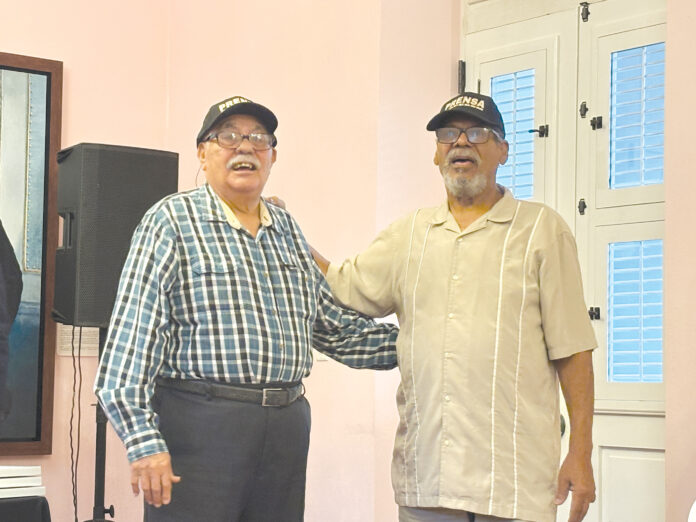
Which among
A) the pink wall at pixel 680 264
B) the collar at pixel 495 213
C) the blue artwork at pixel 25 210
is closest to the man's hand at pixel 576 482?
the collar at pixel 495 213

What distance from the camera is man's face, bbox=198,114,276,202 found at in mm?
2660

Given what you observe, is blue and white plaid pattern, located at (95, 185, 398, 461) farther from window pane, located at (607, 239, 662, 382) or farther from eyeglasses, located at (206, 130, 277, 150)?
window pane, located at (607, 239, 662, 382)

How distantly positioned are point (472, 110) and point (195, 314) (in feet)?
2.68

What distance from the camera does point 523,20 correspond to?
176 inches

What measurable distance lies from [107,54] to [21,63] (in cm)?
47

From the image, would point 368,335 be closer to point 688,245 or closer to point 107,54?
point 688,245

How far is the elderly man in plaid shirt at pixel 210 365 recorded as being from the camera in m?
2.44

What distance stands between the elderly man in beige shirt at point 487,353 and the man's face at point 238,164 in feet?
Answer: 1.37

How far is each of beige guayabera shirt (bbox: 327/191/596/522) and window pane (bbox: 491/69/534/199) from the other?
171cm

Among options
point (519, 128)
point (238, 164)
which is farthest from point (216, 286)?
point (519, 128)

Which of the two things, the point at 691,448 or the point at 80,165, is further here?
the point at 80,165

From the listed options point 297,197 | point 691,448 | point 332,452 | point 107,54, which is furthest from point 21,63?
point 691,448

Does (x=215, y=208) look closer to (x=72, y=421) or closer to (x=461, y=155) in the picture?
(x=461, y=155)

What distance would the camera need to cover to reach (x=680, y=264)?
3488 millimetres
